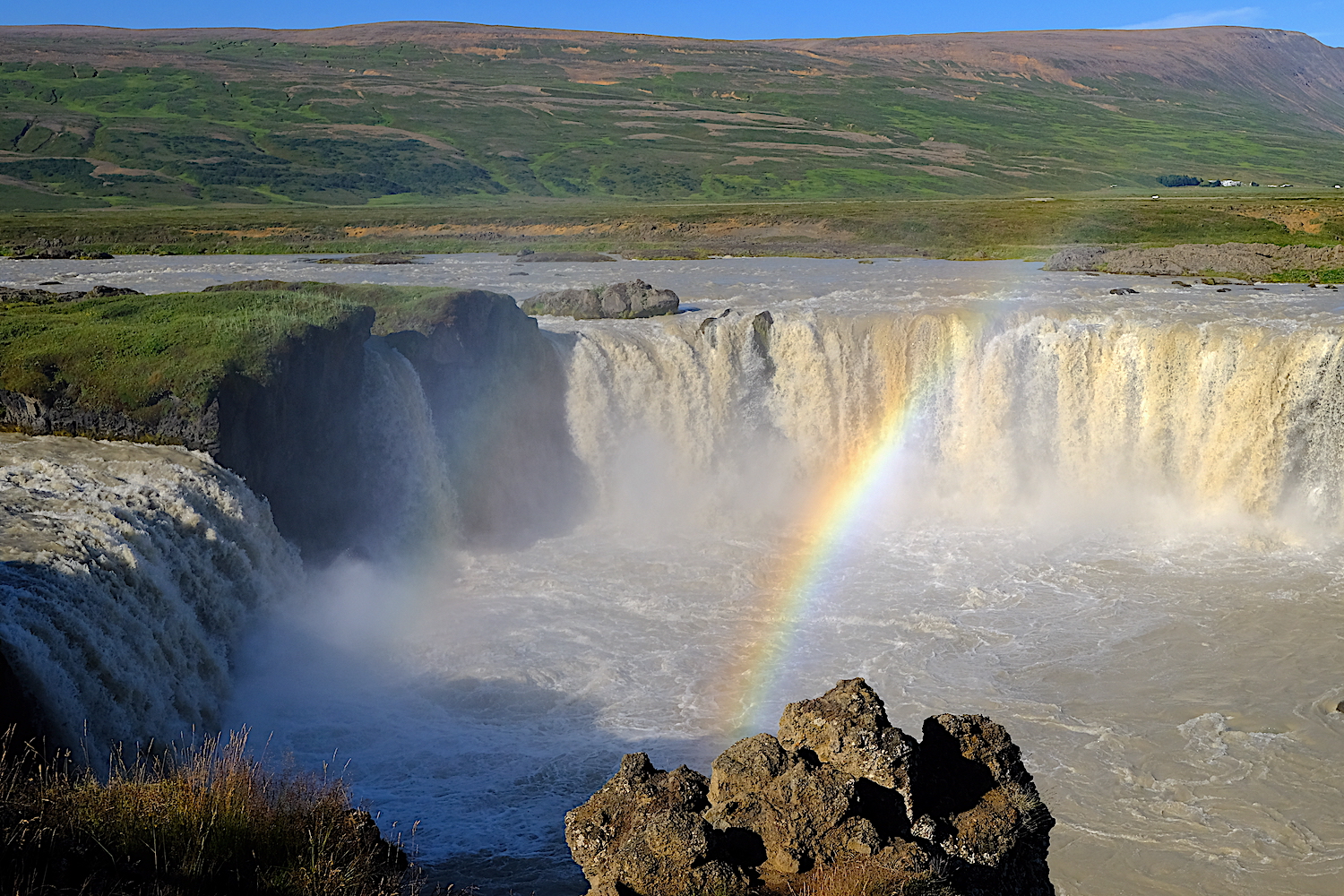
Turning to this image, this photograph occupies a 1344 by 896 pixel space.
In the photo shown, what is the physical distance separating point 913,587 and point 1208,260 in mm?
29513

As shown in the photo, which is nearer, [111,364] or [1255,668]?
[1255,668]

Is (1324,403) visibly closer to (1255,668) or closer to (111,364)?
(1255,668)

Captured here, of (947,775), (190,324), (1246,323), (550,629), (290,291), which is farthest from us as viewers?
(1246,323)

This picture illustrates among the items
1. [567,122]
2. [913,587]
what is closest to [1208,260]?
[913,587]

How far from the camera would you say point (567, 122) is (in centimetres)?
13900

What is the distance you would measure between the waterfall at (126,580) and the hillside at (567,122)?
8326 centimetres

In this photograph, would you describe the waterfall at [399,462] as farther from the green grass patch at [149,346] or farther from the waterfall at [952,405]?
the waterfall at [952,405]

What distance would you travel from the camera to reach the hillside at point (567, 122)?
361ft

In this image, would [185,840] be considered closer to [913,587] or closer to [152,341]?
[152,341]

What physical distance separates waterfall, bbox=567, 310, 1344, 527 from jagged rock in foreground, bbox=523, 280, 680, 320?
344cm

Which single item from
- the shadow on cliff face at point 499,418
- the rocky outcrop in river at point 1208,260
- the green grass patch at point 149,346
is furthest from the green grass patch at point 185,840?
the rocky outcrop in river at point 1208,260

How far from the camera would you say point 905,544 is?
24.5m

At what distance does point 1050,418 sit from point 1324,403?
5.46 metres

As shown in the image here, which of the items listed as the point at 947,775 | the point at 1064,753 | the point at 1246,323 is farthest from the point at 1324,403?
the point at 947,775
